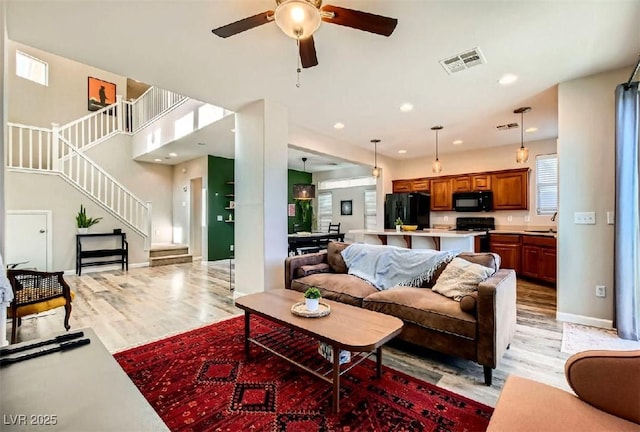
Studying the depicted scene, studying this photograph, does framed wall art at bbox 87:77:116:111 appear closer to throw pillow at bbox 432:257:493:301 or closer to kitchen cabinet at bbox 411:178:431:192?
kitchen cabinet at bbox 411:178:431:192

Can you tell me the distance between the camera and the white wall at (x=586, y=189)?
10.3 feet

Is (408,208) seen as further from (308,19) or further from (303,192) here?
(308,19)

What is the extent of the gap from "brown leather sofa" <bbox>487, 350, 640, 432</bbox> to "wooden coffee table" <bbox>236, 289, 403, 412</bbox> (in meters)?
0.73

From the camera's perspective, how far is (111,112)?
8062 mm

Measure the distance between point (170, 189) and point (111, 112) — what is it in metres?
2.55

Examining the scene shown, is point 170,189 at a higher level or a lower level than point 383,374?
higher

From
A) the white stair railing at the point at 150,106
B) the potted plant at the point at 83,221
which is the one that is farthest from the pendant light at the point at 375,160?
the potted plant at the point at 83,221

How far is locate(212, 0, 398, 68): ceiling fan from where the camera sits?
1.72 metres

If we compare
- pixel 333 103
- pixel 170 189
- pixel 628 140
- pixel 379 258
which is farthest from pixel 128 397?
pixel 170 189

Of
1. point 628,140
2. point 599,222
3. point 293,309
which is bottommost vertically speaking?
point 293,309

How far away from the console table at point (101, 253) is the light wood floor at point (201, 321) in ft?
1.28

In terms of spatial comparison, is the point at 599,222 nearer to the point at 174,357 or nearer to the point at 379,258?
the point at 379,258

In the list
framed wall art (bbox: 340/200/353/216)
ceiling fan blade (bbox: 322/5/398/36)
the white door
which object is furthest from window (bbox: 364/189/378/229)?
the white door

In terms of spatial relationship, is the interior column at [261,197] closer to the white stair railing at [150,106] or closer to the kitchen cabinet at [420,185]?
the white stair railing at [150,106]
